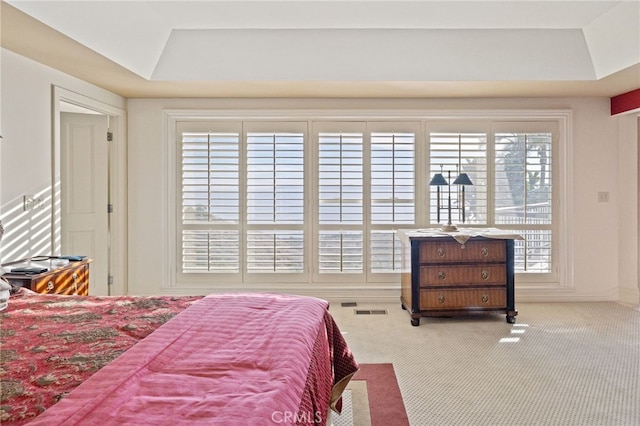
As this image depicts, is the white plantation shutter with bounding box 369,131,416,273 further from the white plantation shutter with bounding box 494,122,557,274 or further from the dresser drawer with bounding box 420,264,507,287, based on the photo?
the white plantation shutter with bounding box 494,122,557,274

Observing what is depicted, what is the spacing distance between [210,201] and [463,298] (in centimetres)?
277

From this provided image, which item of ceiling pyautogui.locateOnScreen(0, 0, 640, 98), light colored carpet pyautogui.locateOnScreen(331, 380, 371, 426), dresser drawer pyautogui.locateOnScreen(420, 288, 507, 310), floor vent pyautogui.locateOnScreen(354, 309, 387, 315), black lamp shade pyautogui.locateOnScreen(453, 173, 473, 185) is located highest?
ceiling pyautogui.locateOnScreen(0, 0, 640, 98)

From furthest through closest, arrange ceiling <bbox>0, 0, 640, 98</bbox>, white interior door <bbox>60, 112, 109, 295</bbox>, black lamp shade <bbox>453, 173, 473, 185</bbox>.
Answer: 1. white interior door <bbox>60, 112, 109, 295</bbox>
2. black lamp shade <bbox>453, 173, 473, 185</bbox>
3. ceiling <bbox>0, 0, 640, 98</bbox>

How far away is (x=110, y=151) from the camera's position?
4.46 metres

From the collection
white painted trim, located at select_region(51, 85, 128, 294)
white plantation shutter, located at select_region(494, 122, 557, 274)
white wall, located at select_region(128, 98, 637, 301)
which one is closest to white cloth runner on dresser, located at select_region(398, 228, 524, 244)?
white plantation shutter, located at select_region(494, 122, 557, 274)

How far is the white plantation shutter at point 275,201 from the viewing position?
4617 millimetres

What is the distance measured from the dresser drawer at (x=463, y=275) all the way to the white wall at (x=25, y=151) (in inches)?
125

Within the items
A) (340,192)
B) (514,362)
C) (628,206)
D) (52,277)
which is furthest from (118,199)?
(628,206)

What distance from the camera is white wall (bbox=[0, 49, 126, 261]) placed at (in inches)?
116

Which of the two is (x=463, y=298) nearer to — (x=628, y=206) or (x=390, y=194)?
(x=390, y=194)

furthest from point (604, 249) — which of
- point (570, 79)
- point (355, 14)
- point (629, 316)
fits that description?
point (355, 14)

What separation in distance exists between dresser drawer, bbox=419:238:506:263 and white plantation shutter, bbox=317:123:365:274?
0.92 meters

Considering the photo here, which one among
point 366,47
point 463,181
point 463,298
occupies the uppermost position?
point 366,47

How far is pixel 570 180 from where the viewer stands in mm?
4594
